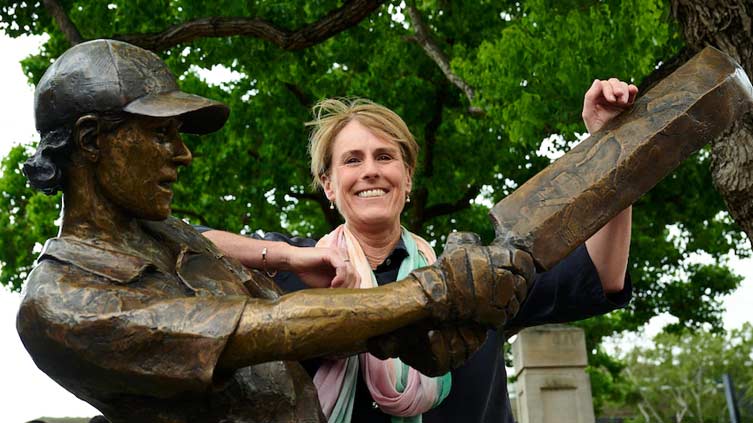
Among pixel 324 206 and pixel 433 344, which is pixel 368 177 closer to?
pixel 433 344

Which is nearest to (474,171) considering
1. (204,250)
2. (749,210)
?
(749,210)

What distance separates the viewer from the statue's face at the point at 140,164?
90.3 inches

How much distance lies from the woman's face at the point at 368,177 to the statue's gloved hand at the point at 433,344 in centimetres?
111

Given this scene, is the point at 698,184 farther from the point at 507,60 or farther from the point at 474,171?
the point at 507,60

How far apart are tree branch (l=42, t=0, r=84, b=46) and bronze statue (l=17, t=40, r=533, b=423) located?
7.82 m

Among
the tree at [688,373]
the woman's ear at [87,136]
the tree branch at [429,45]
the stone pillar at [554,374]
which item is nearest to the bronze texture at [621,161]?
the woman's ear at [87,136]

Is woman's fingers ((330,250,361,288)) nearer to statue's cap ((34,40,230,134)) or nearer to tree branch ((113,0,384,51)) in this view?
statue's cap ((34,40,230,134))

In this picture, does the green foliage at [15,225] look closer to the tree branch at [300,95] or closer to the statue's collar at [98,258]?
the tree branch at [300,95]

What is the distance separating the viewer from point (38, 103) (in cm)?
236

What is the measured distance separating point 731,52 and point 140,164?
492 cm

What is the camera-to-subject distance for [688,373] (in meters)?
54.8

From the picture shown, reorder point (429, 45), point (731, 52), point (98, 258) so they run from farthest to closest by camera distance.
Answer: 1. point (429, 45)
2. point (731, 52)
3. point (98, 258)

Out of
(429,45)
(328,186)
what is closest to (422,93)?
(429,45)

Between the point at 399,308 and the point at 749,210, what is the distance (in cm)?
493
